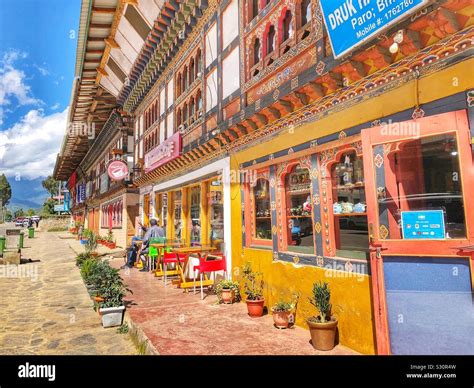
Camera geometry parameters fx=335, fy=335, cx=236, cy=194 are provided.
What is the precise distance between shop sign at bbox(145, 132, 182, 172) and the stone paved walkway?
515 cm

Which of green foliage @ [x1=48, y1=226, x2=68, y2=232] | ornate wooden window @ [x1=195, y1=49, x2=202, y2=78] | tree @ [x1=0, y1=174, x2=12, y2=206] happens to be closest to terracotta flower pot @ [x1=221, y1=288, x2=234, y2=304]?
ornate wooden window @ [x1=195, y1=49, x2=202, y2=78]

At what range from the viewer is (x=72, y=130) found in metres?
25.9

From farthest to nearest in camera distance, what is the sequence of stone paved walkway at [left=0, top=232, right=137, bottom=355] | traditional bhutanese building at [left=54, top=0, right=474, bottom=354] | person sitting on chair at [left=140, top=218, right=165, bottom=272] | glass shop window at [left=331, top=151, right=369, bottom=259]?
person sitting on chair at [left=140, top=218, right=165, bottom=272] < stone paved walkway at [left=0, top=232, right=137, bottom=355] < glass shop window at [left=331, top=151, right=369, bottom=259] < traditional bhutanese building at [left=54, top=0, right=474, bottom=354]

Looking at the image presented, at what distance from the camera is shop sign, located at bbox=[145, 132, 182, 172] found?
38.0ft

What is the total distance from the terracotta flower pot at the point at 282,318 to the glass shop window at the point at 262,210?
1.89 metres

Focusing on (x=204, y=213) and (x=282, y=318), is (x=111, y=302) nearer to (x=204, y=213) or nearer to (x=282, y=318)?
(x=282, y=318)

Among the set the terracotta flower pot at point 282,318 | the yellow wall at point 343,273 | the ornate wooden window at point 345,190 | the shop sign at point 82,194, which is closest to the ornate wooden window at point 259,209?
the yellow wall at point 343,273

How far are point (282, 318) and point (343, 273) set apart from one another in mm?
1418

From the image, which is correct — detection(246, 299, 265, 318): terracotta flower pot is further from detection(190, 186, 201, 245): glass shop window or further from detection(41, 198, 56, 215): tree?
detection(41, 198, 56, 215): tree

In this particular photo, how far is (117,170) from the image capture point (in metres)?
18.6

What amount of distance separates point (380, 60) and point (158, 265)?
30.6ft

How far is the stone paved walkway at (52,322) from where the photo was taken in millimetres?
5348

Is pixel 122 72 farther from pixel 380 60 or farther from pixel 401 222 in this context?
pixel 401 222
